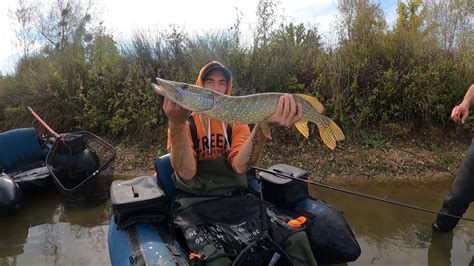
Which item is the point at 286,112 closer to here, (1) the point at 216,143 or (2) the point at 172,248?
(1) the point at 216,143

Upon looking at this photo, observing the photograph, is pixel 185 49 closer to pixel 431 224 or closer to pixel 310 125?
pixel 310 125

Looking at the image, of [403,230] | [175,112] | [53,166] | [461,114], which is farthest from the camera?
[53,166]

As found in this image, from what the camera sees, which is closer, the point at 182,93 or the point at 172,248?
the point at 182,93

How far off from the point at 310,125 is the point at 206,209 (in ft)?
14.3

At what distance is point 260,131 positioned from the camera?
2664mm

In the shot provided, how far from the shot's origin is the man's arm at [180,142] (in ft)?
7.71

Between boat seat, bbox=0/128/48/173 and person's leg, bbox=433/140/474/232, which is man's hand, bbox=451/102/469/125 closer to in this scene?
person's leg, bbox=433/140/474/232

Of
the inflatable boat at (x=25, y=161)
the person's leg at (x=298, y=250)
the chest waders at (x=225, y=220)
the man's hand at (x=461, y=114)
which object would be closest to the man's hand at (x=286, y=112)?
the chest waders at (x=225, y=220)

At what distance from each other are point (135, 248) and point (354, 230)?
2710 mm

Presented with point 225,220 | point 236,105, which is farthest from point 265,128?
point 225,220

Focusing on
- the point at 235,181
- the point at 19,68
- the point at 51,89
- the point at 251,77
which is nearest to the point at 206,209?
the point at 235,181

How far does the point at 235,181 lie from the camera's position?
9.49 feet

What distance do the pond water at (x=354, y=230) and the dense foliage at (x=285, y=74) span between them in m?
2.05

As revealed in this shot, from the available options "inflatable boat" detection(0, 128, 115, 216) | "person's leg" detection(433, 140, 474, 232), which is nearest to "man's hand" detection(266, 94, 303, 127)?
"person's leg" detection(433, 140, 474, 232)
